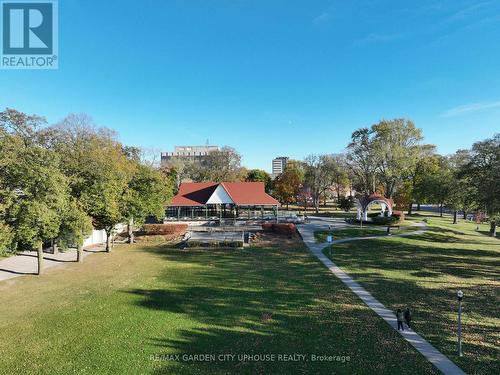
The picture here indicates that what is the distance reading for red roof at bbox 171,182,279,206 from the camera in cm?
4525

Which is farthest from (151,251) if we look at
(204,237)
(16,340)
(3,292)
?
(16,340)

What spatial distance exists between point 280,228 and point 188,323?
2479 cm

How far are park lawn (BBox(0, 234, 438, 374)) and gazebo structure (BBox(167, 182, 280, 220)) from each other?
68.6ft

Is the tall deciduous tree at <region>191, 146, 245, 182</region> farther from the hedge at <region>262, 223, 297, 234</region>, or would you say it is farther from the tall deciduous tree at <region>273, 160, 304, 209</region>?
the hedge at <region>262, 223, 297, 234</region>

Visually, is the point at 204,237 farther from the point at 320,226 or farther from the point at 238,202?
the point at 320,226

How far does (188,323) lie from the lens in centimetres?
1467

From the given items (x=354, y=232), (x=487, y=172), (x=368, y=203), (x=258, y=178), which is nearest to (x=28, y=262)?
(x=354, y=232)

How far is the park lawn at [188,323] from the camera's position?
11.3 meters

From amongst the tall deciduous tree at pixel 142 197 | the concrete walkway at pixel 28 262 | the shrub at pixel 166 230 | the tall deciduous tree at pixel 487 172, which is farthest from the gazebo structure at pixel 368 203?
the concrete walkway at pixel 28 262

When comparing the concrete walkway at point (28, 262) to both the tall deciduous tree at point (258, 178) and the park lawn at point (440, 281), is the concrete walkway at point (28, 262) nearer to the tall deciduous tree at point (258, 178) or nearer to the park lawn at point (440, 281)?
the park lawn at point (440, 281)

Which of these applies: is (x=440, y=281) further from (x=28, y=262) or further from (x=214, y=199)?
(x=28, y=262)

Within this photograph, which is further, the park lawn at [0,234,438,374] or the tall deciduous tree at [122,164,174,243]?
the tall deciduous tree at [122,164,174,243]

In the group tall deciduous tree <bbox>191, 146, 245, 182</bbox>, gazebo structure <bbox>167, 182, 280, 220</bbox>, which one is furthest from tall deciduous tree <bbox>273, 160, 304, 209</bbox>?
gazebo structure <bbox>167, 182, 280, 220</bbox>

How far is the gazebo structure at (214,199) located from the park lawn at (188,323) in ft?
68.6
